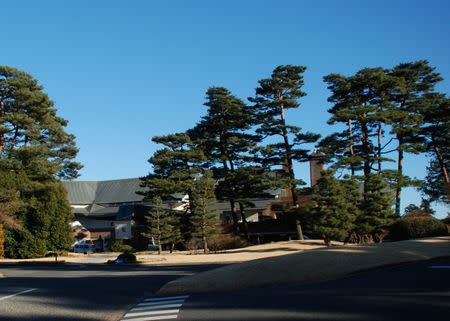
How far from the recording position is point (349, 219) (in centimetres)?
3588

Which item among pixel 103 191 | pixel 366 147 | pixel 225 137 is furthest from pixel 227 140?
pixel 103 191

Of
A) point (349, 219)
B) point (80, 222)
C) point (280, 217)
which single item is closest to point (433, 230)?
point (349, 219)

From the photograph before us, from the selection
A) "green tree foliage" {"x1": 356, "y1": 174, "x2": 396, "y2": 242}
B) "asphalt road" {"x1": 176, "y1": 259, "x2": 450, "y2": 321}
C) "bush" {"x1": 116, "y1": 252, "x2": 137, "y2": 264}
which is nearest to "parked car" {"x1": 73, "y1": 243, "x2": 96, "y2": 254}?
"bush" {"x1": 116, "y1": 252, "x2": 137, "y2": 264}

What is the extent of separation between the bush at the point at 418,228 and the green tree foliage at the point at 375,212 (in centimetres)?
117

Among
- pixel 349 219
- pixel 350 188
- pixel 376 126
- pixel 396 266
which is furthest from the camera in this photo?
pixel 376 126

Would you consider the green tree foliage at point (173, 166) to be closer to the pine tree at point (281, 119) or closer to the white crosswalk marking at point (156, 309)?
the pine tree at point (281, 119)

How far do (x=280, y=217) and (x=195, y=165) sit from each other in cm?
1062

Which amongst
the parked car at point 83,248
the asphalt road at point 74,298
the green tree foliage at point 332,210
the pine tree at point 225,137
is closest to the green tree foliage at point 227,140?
the pine tree at point 225,137

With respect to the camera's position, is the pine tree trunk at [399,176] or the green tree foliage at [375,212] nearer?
the green tree foliage at [375,212]

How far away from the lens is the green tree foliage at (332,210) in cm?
3569

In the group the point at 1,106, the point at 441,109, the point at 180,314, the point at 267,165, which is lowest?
the point at 180,314

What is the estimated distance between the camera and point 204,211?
41.9 meters

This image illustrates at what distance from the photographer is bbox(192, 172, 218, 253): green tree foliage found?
41881 millimetres

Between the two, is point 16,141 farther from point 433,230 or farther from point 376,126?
point 433,230
